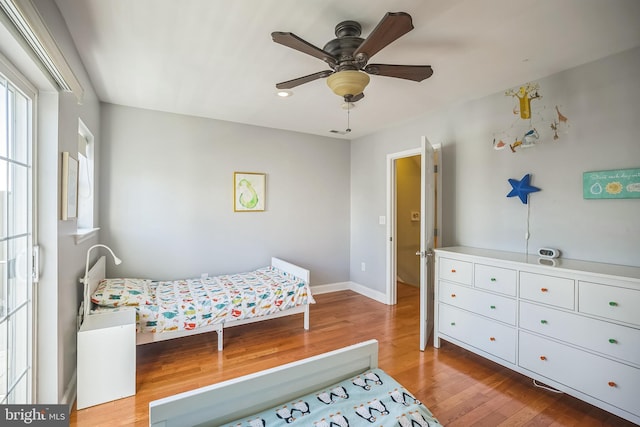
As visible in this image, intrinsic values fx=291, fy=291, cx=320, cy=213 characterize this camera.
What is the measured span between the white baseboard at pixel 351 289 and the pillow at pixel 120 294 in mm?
2396

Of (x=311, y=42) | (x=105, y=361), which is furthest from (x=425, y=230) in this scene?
(x=105, y=361)

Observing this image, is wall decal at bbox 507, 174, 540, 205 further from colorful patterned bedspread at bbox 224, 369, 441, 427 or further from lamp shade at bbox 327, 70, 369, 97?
colorful patterned bedspread at bbox 224, 369, 441, 427

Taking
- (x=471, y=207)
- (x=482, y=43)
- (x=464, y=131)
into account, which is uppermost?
(x=482, y=43)

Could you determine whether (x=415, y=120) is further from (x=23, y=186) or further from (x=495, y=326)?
(x=23, y=186)

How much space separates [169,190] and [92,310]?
1.53 meters

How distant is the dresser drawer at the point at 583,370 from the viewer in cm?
171

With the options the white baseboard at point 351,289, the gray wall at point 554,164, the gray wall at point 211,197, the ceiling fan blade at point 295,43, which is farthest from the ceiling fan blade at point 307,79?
the white baseboard at point 351,289

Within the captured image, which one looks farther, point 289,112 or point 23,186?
point 289,112

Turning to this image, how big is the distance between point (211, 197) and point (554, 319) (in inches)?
141

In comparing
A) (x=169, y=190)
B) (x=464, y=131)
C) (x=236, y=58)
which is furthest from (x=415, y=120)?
(x=169, y=190)

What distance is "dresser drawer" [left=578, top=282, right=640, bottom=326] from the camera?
5.58ft

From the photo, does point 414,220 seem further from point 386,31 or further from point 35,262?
point 35,262

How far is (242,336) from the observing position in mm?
3055

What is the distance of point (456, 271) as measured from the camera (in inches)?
104
